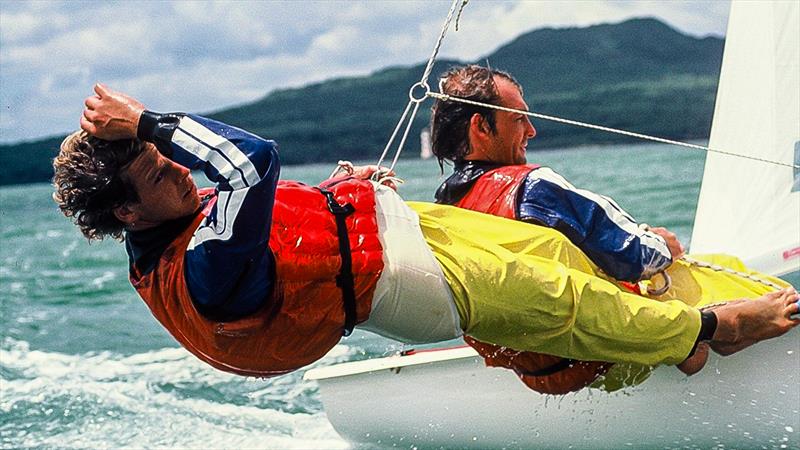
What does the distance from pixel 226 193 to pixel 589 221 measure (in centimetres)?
97

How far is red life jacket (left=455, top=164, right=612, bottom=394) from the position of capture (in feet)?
9.34

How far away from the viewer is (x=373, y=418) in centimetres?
360

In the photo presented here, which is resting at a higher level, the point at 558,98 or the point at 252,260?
the point at 252,260

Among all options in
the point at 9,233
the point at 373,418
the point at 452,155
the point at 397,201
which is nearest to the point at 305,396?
the point at 373,418

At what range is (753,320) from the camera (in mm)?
2934

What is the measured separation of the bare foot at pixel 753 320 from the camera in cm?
289

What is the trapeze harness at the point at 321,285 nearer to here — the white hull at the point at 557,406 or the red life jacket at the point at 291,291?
the red life jacket at the point at 291,291

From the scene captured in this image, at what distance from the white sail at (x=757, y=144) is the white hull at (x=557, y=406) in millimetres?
731

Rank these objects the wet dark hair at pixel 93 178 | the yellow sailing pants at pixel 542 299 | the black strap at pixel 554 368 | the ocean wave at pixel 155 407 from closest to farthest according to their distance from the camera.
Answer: the wet dark hair at pixel 93 178 → the yellow sailing pants at pixel 542 299 → the black strap at pixel 554 368 → the ocean wave at pixel 155 407

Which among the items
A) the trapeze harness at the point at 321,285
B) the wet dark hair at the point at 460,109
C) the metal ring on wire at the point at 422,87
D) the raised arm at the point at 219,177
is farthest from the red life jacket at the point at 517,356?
the raised arm at the point at 219,177

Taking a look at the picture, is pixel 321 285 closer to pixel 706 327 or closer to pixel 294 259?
pixel 294 259

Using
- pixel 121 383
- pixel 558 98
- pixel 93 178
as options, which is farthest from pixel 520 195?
pixel 558 98

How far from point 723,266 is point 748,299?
279 mm

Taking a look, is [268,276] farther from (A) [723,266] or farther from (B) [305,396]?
(B) [305,396]
